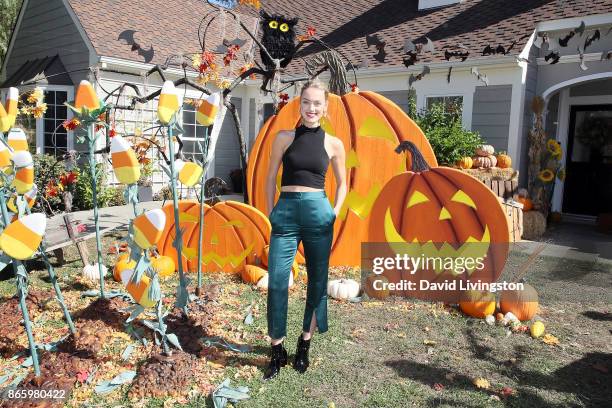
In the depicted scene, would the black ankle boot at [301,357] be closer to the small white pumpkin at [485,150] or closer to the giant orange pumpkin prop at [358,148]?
the giant orange pumpkin prop at [358,148]

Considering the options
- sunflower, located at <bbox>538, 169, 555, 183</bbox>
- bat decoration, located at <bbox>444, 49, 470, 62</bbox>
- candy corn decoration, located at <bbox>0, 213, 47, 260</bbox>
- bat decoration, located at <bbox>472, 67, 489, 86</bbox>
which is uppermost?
bat decoration, located at <bbox>444, 49, 470, 62</bbox>

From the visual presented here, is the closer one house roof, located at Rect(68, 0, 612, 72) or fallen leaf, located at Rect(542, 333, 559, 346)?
fallen leaf, located at Rect(542, 333, 559, 346)

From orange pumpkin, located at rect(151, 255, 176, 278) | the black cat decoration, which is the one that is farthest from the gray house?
orange pumpkin, located at rect(151, 255, 176, 278)

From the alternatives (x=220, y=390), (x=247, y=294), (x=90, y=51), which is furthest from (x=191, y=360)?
(x=90, y=51)

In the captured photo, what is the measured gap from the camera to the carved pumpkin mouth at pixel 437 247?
12.1 feet

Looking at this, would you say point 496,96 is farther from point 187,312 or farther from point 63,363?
point 63,363

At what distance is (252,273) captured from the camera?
414 cm

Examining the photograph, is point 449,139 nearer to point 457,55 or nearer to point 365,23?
point 457,55

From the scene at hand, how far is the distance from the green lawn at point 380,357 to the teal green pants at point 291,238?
1.28 ft

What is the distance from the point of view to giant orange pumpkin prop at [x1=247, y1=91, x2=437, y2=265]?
14.3 feet

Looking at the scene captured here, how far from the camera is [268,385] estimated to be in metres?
2.51

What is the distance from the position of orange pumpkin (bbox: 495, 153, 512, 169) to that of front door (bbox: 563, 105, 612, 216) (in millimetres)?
2235

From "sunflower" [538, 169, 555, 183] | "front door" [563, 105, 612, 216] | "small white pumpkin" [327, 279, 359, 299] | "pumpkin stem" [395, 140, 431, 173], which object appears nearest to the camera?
"small white pumpkin" [327, 279, 359, 299]

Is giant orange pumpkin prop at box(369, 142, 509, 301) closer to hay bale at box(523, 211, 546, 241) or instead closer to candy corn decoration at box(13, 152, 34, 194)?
candy corn decoration at box(13, 152, 34, 194)
